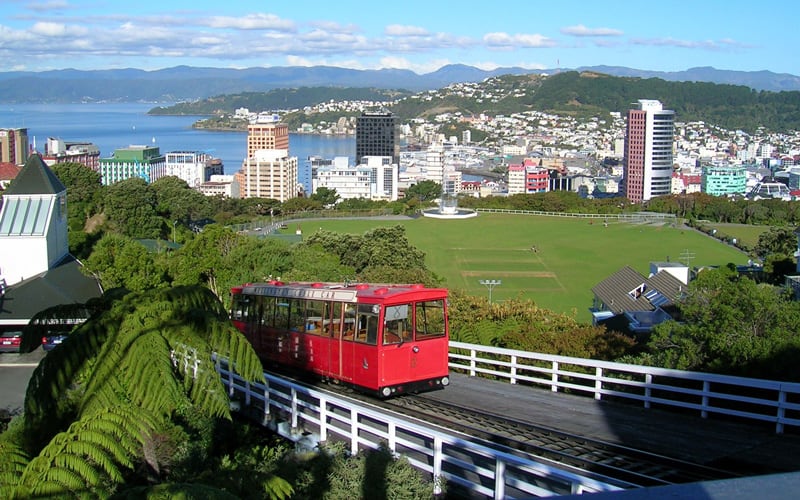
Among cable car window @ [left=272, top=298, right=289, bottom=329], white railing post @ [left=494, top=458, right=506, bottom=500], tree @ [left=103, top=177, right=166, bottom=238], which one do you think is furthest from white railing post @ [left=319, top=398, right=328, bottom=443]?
tree @ [left=103, top=177, right=166, bottom=238]

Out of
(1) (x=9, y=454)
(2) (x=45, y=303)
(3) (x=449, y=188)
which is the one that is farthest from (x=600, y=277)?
(3) (x=449, y=188)

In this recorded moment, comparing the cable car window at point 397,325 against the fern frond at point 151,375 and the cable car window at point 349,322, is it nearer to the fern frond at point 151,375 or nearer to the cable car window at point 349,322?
the cable car window at point 349,322

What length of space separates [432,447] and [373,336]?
7.27 feet

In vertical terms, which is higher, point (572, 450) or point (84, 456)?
point (84, 456)

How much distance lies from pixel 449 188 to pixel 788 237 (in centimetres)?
8509

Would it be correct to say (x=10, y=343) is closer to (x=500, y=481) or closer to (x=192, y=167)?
(x=500, y=481)

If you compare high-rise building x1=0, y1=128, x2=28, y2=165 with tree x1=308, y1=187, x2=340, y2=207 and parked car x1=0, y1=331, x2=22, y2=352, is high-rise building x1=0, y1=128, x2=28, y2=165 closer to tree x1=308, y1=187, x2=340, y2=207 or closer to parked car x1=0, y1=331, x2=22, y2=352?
tree x1=308, y1=187, x2=340, y2=207

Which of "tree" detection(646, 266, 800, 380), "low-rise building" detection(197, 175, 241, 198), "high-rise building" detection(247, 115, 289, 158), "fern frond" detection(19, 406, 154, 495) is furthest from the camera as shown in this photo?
"high-rise building" detection(247, 115, 289, 158)

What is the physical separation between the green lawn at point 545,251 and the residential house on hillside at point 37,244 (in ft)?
67.3

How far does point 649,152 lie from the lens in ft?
394

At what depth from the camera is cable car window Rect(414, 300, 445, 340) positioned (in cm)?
927

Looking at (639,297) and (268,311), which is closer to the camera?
(268,311)

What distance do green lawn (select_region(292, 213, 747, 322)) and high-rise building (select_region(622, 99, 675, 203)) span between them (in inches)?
2170

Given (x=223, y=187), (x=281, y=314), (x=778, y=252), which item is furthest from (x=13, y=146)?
(x=281, y=314)
